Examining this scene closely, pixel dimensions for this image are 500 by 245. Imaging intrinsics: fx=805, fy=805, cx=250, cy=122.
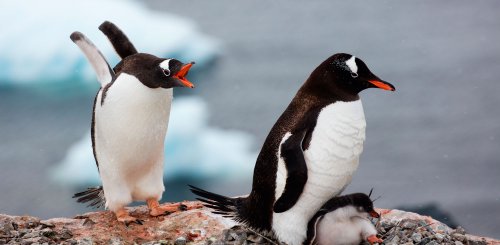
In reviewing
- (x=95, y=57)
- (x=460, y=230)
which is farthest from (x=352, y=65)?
(x=95, y=57)

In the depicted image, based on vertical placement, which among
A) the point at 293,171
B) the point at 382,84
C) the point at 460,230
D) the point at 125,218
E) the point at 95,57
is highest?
the point at 95,57

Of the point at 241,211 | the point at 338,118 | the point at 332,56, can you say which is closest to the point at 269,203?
the point at 241,211

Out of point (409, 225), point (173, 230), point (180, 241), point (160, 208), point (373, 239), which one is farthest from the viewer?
point (160, 208)

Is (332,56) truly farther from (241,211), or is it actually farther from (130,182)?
(130,182)

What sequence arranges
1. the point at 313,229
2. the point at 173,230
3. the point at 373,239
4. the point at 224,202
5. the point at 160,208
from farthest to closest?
the point at 160,208 → the point at 173,230 → the point at 224,202 → the point at 373,239 → the point at 313,229

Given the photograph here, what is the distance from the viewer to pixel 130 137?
397cm

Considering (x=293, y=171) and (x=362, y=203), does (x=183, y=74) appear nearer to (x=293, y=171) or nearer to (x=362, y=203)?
(x=293, y=171)

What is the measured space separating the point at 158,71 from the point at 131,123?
0.29m

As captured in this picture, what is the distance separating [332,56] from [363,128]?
0.34 meters

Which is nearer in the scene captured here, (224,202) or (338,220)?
(338,220)

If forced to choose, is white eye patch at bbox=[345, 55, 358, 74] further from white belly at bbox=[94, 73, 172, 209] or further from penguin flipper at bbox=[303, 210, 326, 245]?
white belly at bbox=[94, 73, 172, 209]

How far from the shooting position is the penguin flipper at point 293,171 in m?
3.37

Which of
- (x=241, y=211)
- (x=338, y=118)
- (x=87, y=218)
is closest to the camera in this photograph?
(x=338, y=118)

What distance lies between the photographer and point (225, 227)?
13.4 ft
